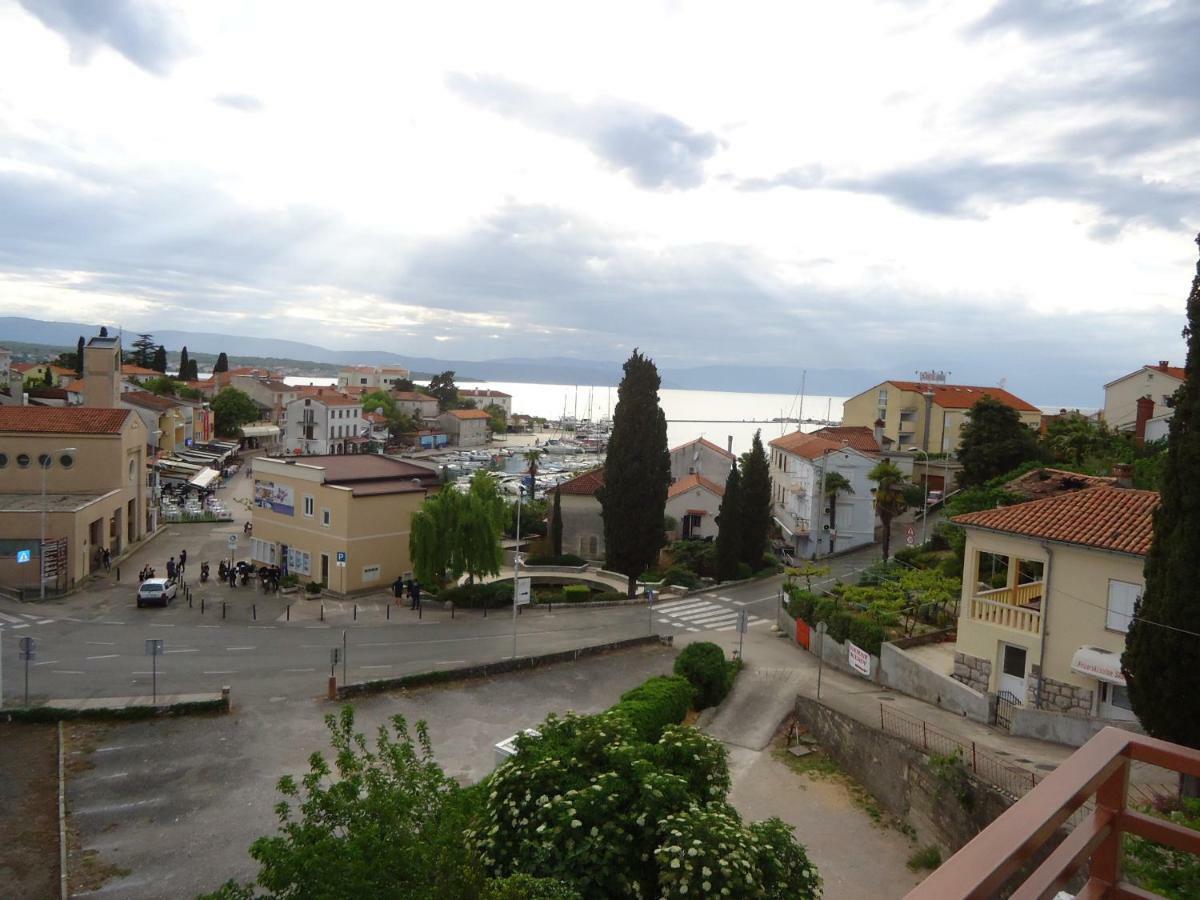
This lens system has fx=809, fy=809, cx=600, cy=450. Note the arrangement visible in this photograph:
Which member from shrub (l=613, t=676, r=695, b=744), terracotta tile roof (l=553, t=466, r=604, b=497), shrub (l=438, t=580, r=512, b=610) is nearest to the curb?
shrub (l=613, t=676, r=695, b=744)

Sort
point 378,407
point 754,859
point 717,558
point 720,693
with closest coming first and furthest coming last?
point 754,859, point 720,693, point 717,558, point 378,407

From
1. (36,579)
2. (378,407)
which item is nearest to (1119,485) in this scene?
(36,579)

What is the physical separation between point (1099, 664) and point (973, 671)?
11.3 feet

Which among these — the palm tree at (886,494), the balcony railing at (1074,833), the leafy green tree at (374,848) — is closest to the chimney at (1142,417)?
the palm tree at (886,494)

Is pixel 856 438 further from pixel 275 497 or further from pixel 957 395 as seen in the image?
pixel 275 497

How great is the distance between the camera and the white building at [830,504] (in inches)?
1842

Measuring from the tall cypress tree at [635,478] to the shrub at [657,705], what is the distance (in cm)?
1669

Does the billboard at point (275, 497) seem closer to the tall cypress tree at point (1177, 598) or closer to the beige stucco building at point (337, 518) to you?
the beige stucco building at point (337, 518)

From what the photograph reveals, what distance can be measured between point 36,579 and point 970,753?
3431cm

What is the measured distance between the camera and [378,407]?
124438 mm

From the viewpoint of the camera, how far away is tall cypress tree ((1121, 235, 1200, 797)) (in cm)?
1360

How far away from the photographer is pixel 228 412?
94.2m

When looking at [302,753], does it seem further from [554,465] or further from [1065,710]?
[554,465]

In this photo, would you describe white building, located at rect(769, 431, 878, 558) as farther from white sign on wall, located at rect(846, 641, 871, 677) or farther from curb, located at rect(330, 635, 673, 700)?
white sign on wall, located at rect(846, 641, 871, 677)
